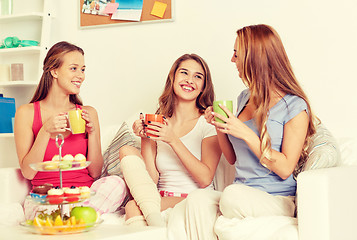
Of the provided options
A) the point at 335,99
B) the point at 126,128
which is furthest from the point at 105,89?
the point at 335,99

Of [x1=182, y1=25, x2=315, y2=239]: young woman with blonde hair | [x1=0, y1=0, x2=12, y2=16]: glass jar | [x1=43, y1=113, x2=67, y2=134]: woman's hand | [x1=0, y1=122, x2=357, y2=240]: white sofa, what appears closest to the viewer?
[x1=0, y1=122, x2=357, y2=240]: white sofa

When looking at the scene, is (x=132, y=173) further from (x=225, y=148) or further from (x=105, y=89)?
(x=105, y=89)

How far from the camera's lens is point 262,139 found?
186 cm

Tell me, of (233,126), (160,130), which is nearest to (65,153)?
(160,130)

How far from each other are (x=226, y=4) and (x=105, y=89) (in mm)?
909

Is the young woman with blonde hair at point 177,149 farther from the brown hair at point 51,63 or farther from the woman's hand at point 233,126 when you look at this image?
the brown hair at point 51,63

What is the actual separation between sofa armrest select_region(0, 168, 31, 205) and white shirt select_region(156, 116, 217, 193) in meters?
0.65

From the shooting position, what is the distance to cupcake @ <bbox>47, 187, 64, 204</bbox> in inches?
60.1

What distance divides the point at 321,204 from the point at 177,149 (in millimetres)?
774

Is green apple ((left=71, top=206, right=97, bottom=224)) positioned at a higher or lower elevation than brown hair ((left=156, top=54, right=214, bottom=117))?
lower

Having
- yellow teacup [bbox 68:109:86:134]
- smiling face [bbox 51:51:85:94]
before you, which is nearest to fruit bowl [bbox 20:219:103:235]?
yellow teacup [bbox 68:109:86:134]

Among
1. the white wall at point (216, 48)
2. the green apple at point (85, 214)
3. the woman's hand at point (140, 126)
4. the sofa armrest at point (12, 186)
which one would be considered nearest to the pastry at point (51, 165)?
the green apple at point (85, 214)

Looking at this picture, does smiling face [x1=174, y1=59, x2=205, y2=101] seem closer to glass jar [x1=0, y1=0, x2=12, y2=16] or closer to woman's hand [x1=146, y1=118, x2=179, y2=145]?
woman's hand [x1=146, y1=118, x2=179, y2=145]

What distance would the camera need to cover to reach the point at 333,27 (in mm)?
2516
